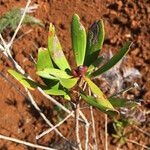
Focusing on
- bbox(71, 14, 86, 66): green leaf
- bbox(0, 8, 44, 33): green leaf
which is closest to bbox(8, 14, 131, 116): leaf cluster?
bbox(71, 14, 86, 66): green leaf

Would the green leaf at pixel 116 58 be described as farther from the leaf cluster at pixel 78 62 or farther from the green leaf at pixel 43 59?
the green leaf at pixel 43 59

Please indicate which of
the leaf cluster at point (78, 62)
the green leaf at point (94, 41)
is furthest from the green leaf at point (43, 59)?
the green leaf at point (94, 41)

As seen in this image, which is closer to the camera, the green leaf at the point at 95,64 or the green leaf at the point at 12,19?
the green leaf at the point at 95,64

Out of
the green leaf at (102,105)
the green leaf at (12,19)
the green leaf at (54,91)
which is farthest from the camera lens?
the green leaf at (12,19)

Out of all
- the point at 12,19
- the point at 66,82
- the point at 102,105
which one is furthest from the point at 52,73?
the point at 12,19

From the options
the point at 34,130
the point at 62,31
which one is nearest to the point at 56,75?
the point at 34,130

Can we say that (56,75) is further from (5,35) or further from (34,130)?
(5,35)
